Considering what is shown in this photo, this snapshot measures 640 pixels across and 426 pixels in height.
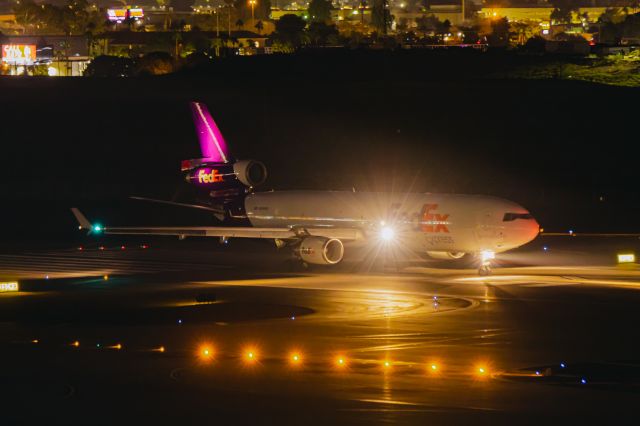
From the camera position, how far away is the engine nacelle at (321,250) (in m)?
49.3

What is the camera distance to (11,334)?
31891 millimetres

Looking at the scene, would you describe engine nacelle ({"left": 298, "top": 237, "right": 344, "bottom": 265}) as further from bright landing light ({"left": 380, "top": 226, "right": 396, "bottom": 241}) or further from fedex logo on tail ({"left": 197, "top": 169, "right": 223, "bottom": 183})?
fedex logo on tail ({"left": 197, "top": 169, "right": 223, "bottom": 183})

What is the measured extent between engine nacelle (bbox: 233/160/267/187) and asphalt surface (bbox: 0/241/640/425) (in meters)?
10.4

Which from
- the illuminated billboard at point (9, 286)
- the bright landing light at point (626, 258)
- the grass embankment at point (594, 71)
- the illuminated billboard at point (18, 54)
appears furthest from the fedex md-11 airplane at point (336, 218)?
the illuminated billboard at point (18, 54)

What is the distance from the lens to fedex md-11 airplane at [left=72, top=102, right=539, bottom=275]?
47.2 meters

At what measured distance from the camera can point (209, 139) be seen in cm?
5903

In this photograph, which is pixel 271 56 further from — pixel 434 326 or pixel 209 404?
pixel 209 404

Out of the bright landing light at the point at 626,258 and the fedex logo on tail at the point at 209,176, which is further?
→ the fedex logo on tail at the point at 209,176

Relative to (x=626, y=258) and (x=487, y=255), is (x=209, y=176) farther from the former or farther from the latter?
(x=626, y=258)

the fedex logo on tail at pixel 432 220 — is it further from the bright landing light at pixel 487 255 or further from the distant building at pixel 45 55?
the distant building at pixel 45 55

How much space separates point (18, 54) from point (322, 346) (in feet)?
504

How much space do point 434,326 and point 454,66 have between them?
10875cm

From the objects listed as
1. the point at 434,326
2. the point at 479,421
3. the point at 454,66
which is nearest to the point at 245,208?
the point at 434,326

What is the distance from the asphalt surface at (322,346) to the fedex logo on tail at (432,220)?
1.94m
